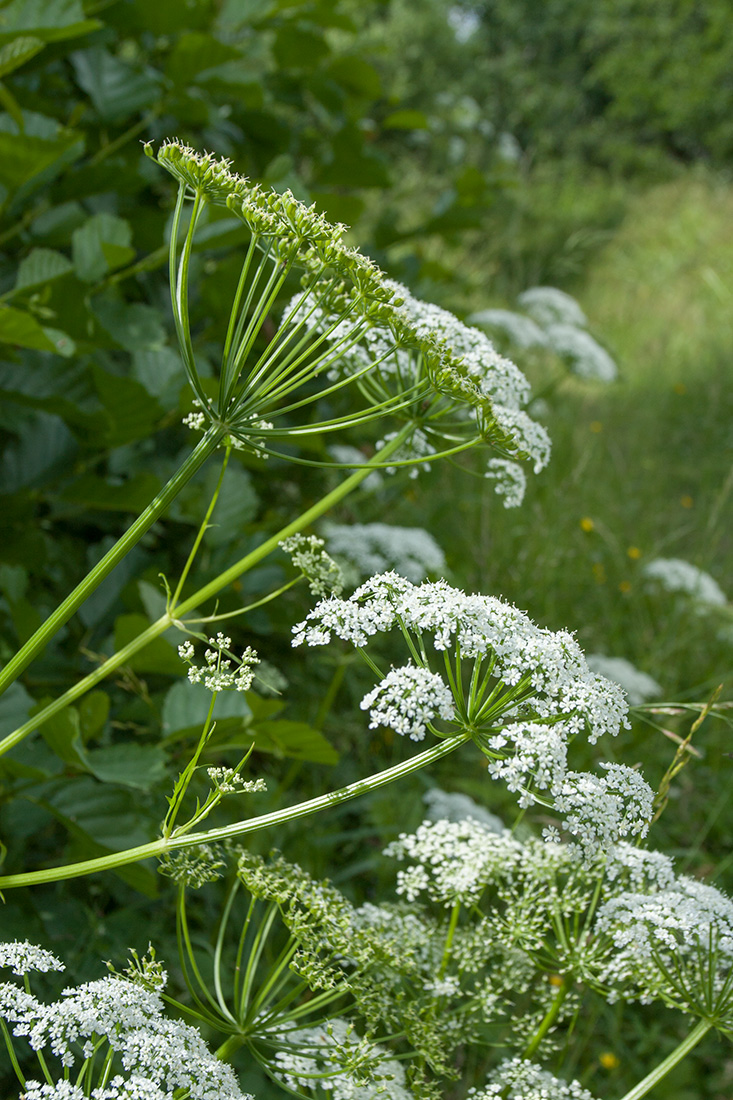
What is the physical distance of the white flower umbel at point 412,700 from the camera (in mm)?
1132

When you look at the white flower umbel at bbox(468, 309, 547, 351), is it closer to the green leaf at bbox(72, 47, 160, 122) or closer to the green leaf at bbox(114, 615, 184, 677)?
the green leaf at bbox(72, 47, 160, 122)

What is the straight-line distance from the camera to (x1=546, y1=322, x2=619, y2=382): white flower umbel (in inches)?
185

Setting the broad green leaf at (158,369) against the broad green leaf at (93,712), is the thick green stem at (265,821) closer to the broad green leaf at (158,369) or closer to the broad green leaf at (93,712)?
the broad green leaf at (93,712)

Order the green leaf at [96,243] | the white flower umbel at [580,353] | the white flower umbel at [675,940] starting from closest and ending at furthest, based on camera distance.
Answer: the white flower umbel at [675,940] → the green leaf at [96,243] → the white flower umbel at [580,353]

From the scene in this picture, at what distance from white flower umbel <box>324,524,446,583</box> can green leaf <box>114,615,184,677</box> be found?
1.29m

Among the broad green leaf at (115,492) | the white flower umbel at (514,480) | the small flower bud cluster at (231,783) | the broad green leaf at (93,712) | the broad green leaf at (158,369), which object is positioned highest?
the broad green leaf at (158,369)

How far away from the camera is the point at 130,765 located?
1.64 metres

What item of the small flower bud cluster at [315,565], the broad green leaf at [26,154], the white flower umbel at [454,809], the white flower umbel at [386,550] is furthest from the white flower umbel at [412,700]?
the white flower umbel at [386,550]

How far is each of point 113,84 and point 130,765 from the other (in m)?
2.00

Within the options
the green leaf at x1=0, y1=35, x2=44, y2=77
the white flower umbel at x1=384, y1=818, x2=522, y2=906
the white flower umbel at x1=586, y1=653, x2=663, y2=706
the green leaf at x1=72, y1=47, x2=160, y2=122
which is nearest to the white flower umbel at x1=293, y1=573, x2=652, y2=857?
the white flower umbel at x1=384, y1=818, x2=522, y2=906

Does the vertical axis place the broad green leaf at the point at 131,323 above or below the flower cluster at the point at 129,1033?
above

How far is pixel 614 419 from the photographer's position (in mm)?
6750

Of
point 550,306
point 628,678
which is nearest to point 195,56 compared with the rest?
point 628,678

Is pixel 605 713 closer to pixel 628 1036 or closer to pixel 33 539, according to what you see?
pixel 33 539
